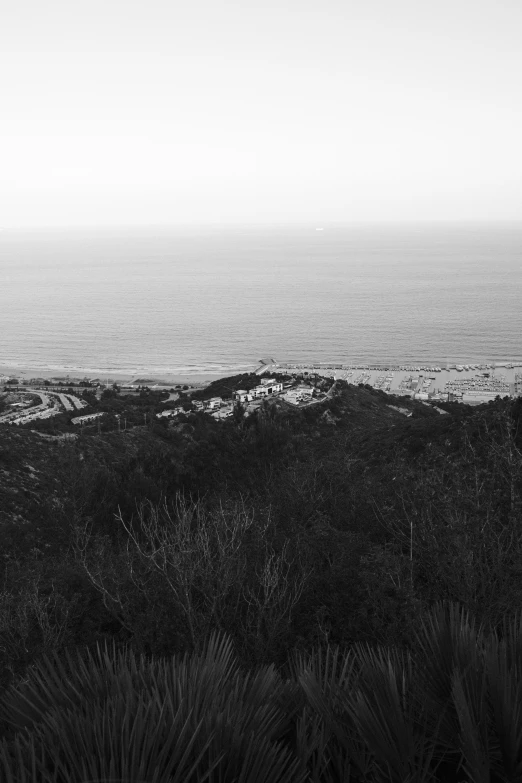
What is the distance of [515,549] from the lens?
7.98 meters

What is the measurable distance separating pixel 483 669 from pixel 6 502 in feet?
51.3

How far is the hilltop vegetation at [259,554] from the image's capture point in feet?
23.1

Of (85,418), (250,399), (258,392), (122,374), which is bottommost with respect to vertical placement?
(85,418)

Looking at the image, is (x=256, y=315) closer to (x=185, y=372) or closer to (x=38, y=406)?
(x=185, y=372)

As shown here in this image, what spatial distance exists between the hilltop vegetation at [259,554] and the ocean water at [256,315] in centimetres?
3906

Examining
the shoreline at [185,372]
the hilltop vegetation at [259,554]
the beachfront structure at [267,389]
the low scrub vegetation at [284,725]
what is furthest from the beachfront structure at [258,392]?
the low scrub vegetation at [284,725]

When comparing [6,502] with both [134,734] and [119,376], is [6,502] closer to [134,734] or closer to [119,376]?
[134,734]

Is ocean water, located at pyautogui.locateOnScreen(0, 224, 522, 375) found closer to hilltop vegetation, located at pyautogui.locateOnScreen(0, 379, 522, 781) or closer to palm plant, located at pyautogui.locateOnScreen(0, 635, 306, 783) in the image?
hilltop vegetation, located at pyautogui.locateOnScreen(0, 379, 522, 781)

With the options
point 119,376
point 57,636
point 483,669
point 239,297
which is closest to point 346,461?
point 57,636

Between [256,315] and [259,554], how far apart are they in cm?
7245

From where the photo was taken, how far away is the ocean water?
5988 cm

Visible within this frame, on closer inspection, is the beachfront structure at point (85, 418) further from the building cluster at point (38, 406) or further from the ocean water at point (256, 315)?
the ocean water at point (256, 315)

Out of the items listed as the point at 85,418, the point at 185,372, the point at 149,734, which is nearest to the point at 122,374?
the point at 185,372

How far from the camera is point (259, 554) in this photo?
9.12 meters
